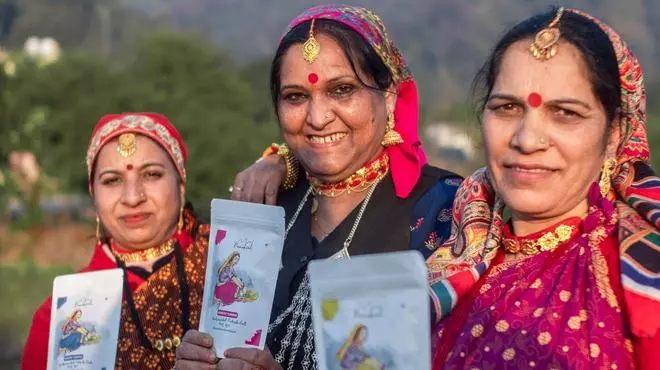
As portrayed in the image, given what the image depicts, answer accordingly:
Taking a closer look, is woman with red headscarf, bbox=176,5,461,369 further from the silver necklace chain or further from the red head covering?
the red head covering

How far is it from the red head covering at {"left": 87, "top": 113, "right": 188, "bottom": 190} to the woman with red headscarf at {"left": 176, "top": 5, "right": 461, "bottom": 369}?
3.27ft

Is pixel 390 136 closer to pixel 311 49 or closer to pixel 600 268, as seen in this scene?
pixel 311 49

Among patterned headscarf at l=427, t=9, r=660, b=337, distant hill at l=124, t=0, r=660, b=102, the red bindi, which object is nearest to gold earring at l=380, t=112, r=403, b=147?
patterned headscarf at l=427, t=9, r=660, b=337

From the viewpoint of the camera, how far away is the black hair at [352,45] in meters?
3.77

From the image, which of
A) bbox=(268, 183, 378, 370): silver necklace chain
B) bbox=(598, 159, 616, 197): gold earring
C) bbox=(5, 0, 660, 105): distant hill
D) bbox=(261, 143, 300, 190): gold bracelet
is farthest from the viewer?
bbox=(5, 0, 660, 105): distant hill

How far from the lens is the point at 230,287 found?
124 inches

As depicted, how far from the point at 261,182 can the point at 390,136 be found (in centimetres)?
58

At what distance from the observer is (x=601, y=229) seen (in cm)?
287

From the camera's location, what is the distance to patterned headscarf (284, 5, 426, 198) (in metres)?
3.82

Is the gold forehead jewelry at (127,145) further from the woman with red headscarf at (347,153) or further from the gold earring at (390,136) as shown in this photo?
the gold earring at (390,136)

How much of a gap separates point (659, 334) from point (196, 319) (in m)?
2.46

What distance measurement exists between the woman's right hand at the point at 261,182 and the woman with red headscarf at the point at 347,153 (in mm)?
172

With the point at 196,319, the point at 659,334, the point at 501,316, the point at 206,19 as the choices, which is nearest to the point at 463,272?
the point at 501,316

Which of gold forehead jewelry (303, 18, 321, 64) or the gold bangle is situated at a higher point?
gold forehead jewelry (303, 18, 321, 64)
